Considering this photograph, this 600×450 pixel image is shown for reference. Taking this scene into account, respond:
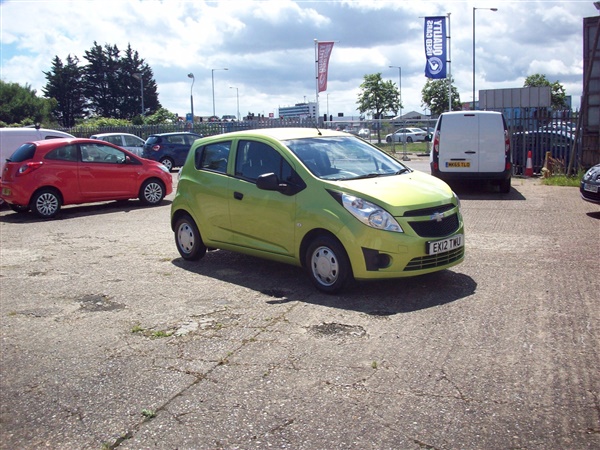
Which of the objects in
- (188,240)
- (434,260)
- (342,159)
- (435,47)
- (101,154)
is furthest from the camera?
(435,47)

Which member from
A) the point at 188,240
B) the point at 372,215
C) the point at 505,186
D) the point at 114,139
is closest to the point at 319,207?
the point at 372,215

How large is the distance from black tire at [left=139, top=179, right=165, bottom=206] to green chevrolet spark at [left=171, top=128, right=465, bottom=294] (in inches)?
269

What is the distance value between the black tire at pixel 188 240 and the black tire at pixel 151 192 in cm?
664

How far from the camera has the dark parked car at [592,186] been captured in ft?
37.3

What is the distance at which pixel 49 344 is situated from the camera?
18.7 feet

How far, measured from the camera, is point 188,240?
28.6 ft

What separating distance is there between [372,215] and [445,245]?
873 mm

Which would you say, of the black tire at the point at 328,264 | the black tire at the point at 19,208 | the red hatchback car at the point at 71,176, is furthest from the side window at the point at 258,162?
the black tire at the point at 19,208

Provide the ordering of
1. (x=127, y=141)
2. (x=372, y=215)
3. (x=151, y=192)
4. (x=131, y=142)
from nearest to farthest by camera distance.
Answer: (x=372, y=215), (x=151, y=192), (x=127, y=141), (x=131, y=142)

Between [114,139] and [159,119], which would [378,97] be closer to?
[159,119]

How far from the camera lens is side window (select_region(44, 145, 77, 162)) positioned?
14.0 meters

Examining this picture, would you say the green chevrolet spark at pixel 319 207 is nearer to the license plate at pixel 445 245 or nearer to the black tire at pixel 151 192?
the license plate at pixel 445 245

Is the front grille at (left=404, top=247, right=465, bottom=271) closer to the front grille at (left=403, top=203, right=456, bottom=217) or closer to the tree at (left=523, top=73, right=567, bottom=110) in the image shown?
the front grille at (left=403, top=203, right=456, bottom=217)

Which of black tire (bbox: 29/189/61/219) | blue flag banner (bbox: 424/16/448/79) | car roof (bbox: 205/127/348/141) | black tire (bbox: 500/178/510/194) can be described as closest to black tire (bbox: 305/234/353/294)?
car roof (bbox: 205/127/348/141)
